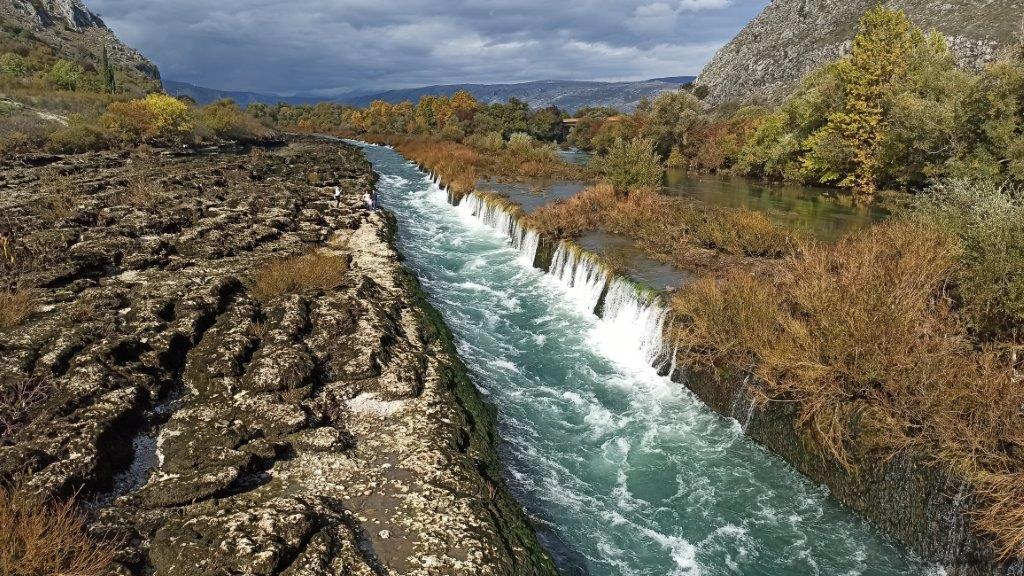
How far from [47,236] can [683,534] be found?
950 inches

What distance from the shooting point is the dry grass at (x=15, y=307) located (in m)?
12.9

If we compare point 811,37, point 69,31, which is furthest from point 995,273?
point 69,31

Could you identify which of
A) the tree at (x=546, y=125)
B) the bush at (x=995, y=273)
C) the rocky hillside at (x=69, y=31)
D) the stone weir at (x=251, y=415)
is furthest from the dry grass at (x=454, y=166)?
the rocky hillside at (x=69, y=31)

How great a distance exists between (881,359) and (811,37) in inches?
5377

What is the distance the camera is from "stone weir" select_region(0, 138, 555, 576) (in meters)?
7.40

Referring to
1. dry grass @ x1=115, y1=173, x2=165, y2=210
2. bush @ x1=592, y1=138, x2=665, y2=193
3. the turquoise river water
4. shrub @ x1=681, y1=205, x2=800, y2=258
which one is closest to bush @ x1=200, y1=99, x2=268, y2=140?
dry grass @ x1=115, y1=173, x2=165, y2=210

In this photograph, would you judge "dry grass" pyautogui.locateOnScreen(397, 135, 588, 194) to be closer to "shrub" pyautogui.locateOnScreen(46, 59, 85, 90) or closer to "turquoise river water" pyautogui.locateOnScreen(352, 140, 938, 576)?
"turquoise river water" pyautogui.locateOnScreen(352, 140, 938, 576)

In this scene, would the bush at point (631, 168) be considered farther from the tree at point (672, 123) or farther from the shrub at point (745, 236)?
the tree at point (672, 123)

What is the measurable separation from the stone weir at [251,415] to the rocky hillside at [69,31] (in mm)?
118576

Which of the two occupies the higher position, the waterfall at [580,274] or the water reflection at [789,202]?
the water reflection at [789,202]

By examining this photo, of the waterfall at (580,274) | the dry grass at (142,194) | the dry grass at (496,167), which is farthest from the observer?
the dry grass at (496,167)

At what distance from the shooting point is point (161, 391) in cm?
1113

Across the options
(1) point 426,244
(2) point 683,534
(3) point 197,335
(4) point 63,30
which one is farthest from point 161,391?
(4) point 63,30

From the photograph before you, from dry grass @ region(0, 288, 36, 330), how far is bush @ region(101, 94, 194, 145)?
49.4 m
